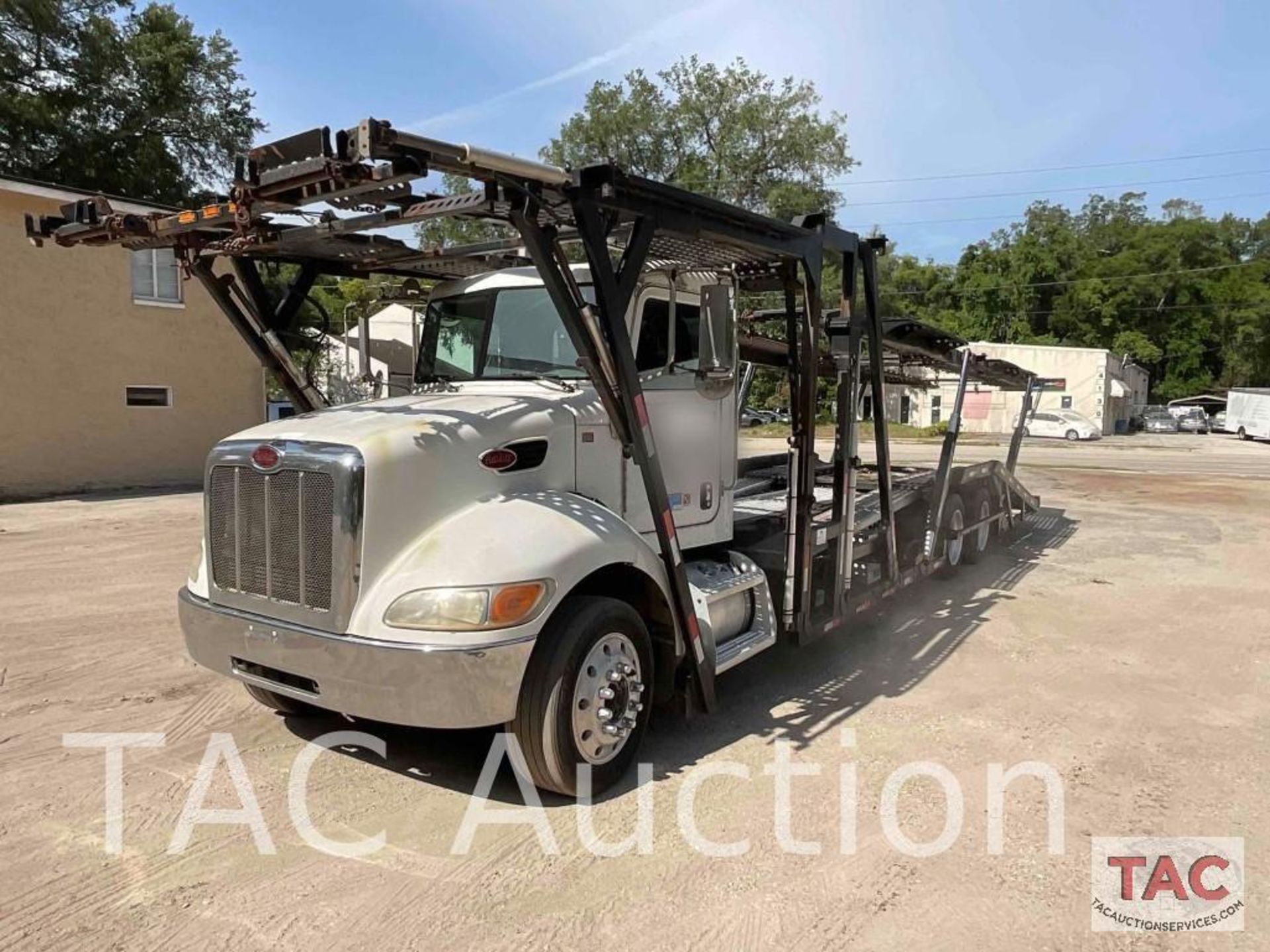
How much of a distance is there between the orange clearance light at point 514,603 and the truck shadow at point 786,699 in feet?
3.14

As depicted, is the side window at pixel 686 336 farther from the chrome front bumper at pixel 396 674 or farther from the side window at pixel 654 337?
the chrome front bumper at pixel 396 674

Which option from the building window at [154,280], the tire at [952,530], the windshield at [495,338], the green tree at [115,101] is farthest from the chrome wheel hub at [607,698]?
the green tree at [115,101]

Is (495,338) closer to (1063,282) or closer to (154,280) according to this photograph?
(154,280)

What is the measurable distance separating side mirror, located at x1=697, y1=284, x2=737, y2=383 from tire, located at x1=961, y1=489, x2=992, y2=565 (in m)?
5.32

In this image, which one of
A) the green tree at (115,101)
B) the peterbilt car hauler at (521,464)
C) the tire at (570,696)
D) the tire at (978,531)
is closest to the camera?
the peterbilt car hauler at (521,464)

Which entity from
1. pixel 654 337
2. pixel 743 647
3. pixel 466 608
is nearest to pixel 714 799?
pixel 743 647

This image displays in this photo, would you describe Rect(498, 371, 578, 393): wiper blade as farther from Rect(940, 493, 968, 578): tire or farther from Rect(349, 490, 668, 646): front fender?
Rect(940, 493, 968, 578): tire

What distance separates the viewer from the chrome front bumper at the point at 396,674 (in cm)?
341

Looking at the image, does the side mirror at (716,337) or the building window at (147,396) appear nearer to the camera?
the side mirror at (716,337)

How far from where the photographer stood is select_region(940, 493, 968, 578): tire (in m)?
8.52

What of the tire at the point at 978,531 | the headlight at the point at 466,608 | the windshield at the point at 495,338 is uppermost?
the windshield at the point at 495,338

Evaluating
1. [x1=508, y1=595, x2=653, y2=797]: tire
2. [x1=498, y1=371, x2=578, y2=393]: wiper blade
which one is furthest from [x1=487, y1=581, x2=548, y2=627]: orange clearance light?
[x1=498, y1=371, x2=578, y2=393]: wiper blade

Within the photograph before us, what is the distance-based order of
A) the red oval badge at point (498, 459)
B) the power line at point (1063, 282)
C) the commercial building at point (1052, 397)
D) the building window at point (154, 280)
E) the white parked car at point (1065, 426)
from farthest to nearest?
1. the power line at point (1063, 282)
2. the commercial building at point (1052, 397)
3. the white parked car at point (1065, 426)
4. the building window at point (154, 280)
5. the red oval badge at point (498, 459)

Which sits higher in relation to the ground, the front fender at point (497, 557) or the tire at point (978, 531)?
the front fender at point (497, 557)
